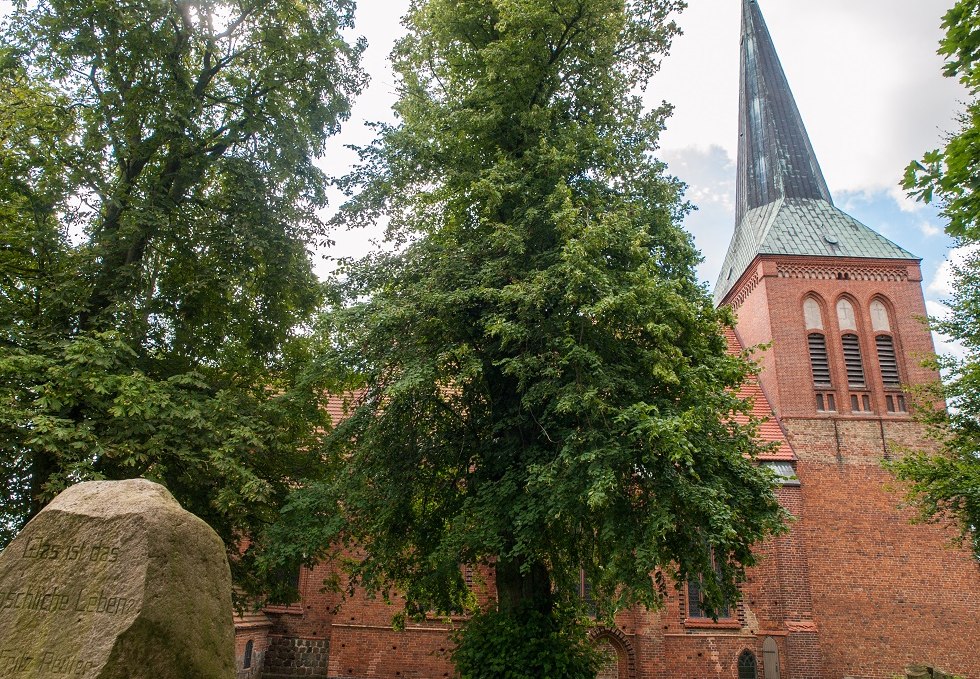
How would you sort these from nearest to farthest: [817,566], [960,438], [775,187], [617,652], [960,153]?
[960,153]
[960,438]
[617,652]
[817,566]
[775,187]

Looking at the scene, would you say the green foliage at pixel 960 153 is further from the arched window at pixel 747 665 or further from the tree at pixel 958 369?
the arched window at pixel 747 665

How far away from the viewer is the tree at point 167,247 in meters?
8.20

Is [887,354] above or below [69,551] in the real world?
above

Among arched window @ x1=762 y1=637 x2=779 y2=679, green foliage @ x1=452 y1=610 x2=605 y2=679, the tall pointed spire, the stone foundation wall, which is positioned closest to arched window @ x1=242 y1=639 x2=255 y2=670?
the stone foundation wall

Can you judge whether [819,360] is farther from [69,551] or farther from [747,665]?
[69,551]

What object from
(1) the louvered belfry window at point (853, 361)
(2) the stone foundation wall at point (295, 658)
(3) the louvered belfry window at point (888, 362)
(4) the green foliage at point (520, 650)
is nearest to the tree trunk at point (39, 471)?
(4) the green foliage at point (520, 650)

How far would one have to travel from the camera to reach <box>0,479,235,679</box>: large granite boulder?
408 cm

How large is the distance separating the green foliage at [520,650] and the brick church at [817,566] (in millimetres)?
4939

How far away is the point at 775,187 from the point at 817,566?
11.5 metres

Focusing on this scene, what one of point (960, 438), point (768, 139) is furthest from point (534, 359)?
point (768, 139)

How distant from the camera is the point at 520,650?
8.83m

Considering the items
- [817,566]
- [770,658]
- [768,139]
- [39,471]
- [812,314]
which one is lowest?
[770,658]

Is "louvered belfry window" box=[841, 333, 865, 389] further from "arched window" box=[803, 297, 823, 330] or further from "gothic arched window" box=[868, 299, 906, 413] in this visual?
"arched window" box=[803, 297, 823, 330]

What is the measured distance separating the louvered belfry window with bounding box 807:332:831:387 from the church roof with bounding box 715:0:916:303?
243 centimetres
